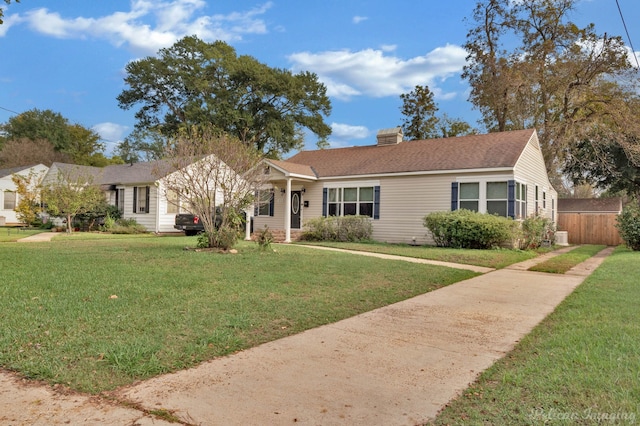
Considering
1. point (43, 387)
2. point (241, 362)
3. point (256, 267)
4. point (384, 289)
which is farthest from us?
point (256, 267)

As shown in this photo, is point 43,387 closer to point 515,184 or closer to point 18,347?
point 18,347

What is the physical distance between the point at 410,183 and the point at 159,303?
43.8ft

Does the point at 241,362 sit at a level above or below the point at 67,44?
below

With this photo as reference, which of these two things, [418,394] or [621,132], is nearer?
[418,394]

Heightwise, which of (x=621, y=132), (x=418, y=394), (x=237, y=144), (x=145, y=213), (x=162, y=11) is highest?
(x=162, y=11)

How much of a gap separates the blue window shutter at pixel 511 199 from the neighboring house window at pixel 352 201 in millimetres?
5120

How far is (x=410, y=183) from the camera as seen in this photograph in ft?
57.2

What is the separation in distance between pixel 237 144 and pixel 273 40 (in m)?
7.73

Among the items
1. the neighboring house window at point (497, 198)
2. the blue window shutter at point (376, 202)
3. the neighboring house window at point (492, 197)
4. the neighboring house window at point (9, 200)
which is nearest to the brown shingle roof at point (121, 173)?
the neighboring house window at point (9, 200)

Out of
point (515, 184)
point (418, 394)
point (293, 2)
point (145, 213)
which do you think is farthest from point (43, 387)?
point (145, 213)

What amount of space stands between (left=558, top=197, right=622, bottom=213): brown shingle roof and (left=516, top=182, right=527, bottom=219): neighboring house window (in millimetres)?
19422

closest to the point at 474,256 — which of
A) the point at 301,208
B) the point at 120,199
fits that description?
the point at 301,208

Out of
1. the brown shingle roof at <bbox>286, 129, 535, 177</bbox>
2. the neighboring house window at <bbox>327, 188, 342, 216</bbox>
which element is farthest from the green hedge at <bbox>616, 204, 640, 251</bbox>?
the neighboring house window at <bbox>327, 188, 342, 216</bbox>

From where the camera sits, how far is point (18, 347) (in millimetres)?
3846
